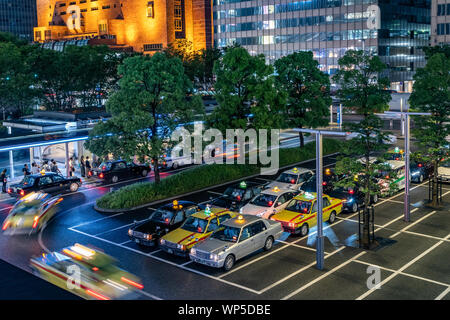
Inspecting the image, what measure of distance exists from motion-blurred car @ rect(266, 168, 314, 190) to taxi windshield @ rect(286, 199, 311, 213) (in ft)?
16.1

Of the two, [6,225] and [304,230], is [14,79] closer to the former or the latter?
[6,225]

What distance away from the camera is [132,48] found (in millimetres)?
141250

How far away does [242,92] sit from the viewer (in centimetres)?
3538

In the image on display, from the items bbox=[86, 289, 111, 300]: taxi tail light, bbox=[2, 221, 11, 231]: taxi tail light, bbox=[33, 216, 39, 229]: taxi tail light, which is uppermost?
bbox=[33, 216, 39, 229]: taxi tail light

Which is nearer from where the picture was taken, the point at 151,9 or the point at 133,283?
the point at 133,283

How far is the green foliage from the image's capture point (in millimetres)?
22984

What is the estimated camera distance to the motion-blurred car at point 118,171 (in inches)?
1431

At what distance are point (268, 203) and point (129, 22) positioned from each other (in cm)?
13037

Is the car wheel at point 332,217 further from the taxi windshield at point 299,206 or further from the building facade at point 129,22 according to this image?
the building facade at point 129,22

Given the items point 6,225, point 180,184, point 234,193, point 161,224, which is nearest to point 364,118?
point 234,193

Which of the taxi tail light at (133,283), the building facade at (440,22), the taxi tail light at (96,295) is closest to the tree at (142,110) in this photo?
the taxi tail light at (133,283)

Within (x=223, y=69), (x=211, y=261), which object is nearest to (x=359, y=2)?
(x=223, y=69)

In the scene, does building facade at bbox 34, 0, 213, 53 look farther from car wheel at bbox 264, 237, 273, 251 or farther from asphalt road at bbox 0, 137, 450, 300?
car wheel at bbox 264, 237, 273, 251

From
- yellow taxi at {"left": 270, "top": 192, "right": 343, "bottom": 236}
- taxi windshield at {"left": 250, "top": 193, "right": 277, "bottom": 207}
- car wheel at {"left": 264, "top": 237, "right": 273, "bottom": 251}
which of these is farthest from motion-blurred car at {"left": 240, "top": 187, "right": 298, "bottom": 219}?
car wheel at {"left": 264, "top": 237, "right": 273, "bottom": 251}
